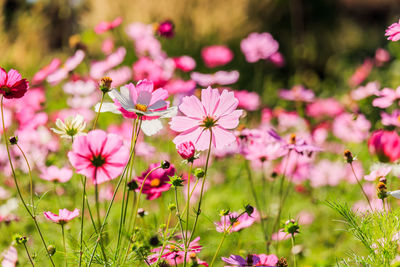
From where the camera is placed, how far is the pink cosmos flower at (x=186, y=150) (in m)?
0.72

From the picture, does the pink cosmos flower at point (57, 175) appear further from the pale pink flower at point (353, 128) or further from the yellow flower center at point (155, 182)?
the pale pink flower at point (353, 128)

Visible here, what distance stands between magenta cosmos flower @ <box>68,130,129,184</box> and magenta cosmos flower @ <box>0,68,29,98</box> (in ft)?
0.47

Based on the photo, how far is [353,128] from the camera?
1.68 meters

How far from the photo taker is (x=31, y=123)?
1.31m

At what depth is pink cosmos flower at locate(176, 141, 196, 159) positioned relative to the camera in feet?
2.36

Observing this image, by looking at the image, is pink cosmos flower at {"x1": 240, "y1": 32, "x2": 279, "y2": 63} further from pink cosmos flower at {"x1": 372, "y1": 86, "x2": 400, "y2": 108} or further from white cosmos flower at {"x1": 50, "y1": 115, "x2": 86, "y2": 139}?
white cosmos flower at {"x1": 50, "y1": 115, "x2": 86, "y2": 139}

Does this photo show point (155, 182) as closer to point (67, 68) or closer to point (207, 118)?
point (207, 118)

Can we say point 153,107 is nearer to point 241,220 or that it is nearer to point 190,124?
point 190,124

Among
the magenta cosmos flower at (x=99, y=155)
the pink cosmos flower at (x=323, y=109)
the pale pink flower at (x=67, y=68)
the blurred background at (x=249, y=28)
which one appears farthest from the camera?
the blurred background at (x=249, y=28)

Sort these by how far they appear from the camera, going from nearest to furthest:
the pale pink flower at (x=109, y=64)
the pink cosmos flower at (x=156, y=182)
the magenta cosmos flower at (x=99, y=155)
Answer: the magenta cosmos flower at (x=99, y=155) → the pink cosmos flower at (x=156, y=182) → the pale pink flower at (x=109, y=64)

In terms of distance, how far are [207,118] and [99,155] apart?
A: 195 mm

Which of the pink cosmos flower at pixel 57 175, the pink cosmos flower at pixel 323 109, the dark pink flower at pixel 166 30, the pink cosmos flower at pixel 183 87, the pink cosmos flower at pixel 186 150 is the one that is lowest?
the pink cosmos flower at pixel 186 150

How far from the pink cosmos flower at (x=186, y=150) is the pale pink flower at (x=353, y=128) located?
92 cm

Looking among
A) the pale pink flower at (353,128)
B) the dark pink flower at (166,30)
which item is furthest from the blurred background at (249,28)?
the dark pink flower at (166,30)
